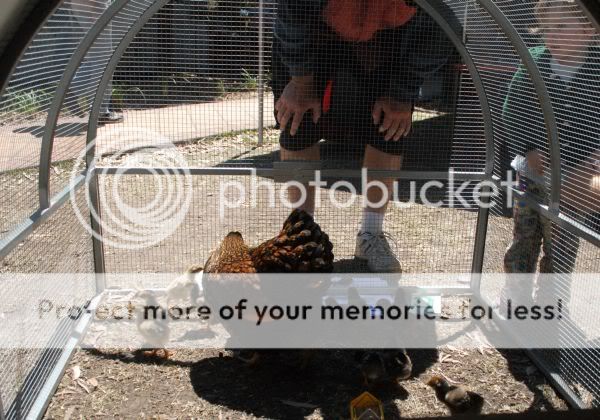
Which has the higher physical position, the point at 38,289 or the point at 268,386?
the point at 38,289

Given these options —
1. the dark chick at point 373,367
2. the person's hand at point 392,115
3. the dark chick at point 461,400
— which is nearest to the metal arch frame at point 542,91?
the person's hand at point 392,115

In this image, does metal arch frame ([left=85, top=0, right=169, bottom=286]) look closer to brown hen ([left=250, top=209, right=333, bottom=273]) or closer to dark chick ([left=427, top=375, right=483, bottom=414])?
brown hen ([left=250, top=209, right=333, bottom=273])

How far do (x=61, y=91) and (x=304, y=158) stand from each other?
1361 millimetres

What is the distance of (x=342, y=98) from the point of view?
3.28m

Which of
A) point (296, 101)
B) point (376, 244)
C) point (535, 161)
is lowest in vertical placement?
point (376, 244)

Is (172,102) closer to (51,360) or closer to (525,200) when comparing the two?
(51,360)

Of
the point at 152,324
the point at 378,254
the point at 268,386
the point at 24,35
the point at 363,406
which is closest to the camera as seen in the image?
the point at 24,35

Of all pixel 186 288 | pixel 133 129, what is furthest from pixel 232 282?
pixel 133 129

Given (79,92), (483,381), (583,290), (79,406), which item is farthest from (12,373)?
(583,290)

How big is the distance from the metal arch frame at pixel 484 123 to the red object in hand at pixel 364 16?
0.65 feet

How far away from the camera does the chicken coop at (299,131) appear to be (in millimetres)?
2412

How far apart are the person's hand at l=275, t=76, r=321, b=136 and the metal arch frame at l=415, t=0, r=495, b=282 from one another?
72cm

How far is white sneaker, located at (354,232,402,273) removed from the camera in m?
3.46

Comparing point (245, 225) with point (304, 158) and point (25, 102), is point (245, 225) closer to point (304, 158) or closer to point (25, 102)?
point (304, 158)
